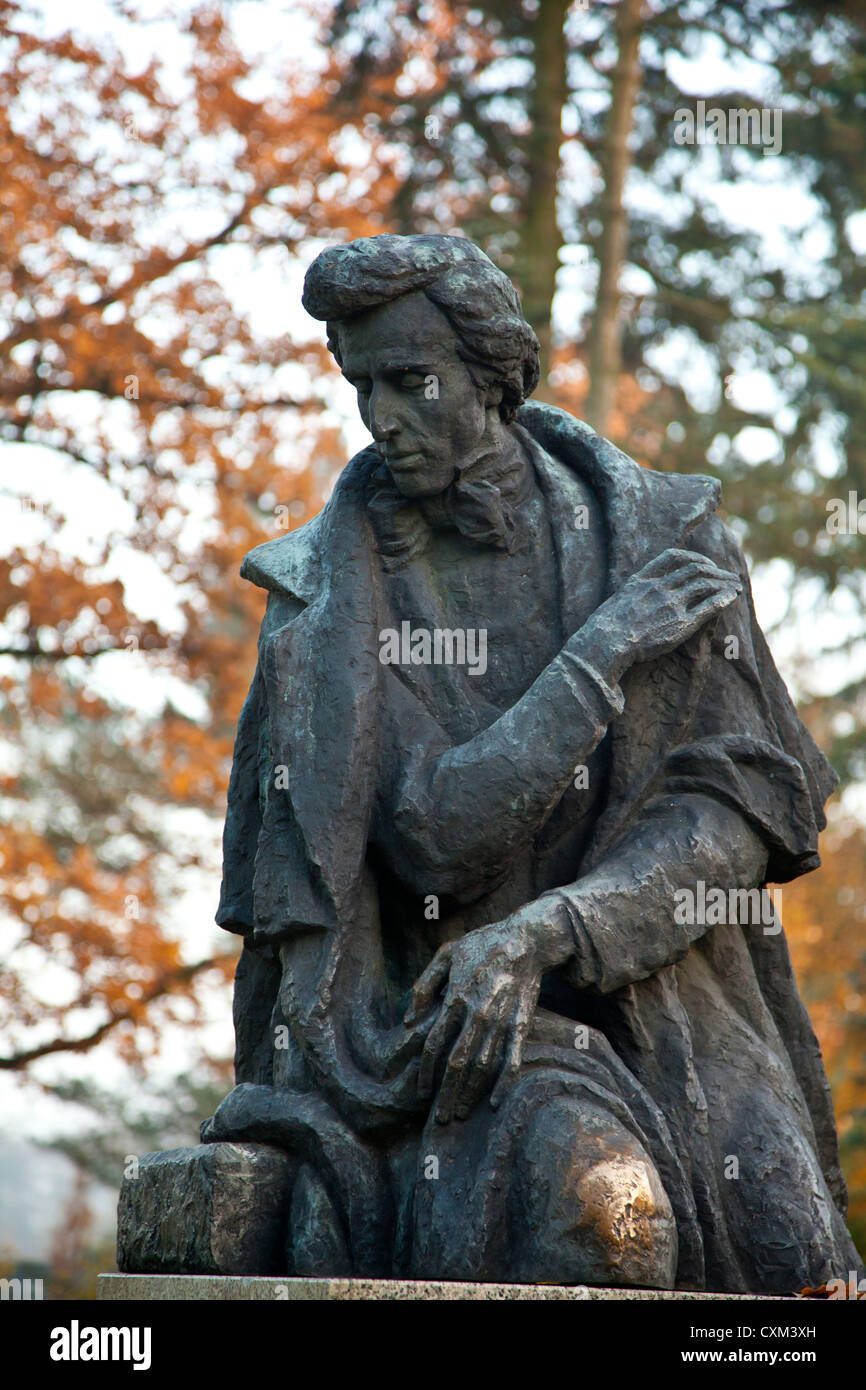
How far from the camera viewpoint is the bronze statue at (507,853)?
362 cm

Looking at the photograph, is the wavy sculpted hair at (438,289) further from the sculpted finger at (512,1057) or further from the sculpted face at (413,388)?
the sculpted finger at (512,1057)

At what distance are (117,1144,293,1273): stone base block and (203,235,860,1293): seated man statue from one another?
0.17 feet

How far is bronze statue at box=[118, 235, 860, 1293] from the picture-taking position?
142 inches

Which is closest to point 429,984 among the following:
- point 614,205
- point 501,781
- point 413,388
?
point 501,781

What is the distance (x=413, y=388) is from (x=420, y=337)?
12 centimetres

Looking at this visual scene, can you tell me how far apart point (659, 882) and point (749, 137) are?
37.9 feet

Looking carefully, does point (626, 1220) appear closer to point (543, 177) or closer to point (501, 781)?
point (501, 781)

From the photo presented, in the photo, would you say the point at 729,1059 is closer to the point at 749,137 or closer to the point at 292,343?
the point at 292,343

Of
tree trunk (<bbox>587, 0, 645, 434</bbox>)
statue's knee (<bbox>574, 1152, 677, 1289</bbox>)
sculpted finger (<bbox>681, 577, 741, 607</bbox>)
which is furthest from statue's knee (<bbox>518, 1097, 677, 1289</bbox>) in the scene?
tree trunk (<bbox>587, 0, 645, 434</bbox>)

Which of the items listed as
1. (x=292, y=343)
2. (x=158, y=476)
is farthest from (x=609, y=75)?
(x=158, y=476)

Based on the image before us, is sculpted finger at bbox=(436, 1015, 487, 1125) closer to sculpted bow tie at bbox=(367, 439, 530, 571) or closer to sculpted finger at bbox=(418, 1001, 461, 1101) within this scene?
sculpted finger at bbox=(418, 1001, 461, 1101)

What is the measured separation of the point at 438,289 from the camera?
4039 millimetres

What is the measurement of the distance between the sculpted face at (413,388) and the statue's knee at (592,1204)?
155cm

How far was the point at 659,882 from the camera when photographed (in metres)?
3.86
